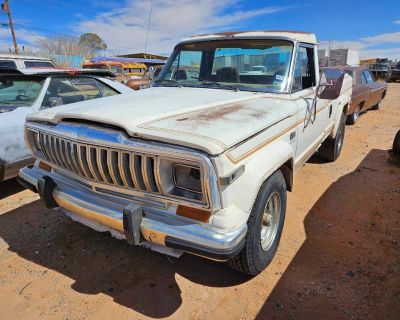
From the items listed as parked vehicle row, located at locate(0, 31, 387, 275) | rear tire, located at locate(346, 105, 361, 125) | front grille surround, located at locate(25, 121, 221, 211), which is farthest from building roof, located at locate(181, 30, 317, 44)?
rear tire, located at locate(346, 105, 361, 125)

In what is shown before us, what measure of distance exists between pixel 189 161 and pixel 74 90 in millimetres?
3848

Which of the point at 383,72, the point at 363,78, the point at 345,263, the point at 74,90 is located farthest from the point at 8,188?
the point at 383,72

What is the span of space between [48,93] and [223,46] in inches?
106

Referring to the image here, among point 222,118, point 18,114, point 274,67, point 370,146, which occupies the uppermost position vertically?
point 274,67

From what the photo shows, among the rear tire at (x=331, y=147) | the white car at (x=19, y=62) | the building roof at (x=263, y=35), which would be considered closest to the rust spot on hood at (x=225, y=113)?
the building roof at (x=263, y=35)

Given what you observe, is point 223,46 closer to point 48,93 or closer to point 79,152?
point 79,152

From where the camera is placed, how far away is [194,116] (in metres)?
2.43

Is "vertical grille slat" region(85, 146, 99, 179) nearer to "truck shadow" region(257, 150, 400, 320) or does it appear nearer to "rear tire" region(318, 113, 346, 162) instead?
"truck shadow" region(257, 150, 400, 320)

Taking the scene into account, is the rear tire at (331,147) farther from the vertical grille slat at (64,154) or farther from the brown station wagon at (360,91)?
the vertical grille slat at (64,154)

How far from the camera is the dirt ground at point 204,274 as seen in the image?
8.07 ft

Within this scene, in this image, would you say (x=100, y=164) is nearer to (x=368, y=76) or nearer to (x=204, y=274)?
(x=204, y=274)

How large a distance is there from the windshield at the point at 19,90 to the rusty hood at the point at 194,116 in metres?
2.13

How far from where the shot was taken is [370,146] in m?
6.85

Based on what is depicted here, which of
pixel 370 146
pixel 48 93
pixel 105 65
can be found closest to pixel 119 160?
pixel 48 93
